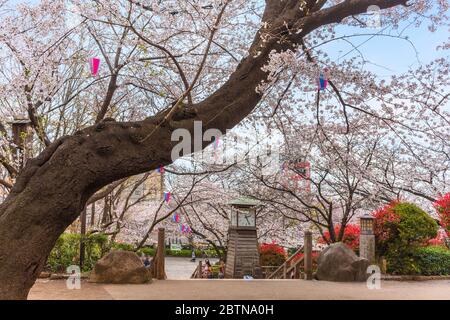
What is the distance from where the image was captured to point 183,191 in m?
13.7

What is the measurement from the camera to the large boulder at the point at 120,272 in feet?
25.4

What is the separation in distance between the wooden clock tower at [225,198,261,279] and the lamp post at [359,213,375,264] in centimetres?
434

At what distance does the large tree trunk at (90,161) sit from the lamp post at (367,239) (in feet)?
21.7

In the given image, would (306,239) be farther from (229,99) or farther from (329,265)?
(229,99)

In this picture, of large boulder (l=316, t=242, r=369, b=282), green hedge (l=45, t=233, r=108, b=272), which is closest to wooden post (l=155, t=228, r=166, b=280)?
green hedge (l=45, t=233, r=108, b=272)

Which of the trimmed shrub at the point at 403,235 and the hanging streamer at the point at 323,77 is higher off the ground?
the hanging streamer at the point at 323,77

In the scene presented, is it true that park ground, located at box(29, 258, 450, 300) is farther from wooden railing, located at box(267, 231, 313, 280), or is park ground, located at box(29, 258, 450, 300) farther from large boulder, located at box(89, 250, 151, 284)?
wooden railing, located at box(267, 231, 313, 280)

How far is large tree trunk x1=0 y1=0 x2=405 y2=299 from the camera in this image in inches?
136

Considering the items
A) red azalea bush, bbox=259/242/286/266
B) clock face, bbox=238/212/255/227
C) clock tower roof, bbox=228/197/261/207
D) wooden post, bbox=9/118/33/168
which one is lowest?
red azalea bush, bbox=259/242/286/266

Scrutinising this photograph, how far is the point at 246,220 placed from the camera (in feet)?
46.9

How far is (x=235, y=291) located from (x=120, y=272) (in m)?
2.29

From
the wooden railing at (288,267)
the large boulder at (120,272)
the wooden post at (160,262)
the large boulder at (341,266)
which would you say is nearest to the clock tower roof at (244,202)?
the wooden railing at (288,267)

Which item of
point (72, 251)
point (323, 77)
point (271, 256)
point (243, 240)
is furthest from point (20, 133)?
point (271, 256)

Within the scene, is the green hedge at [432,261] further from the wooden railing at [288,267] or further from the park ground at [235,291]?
the wooden railing at [288,267]
